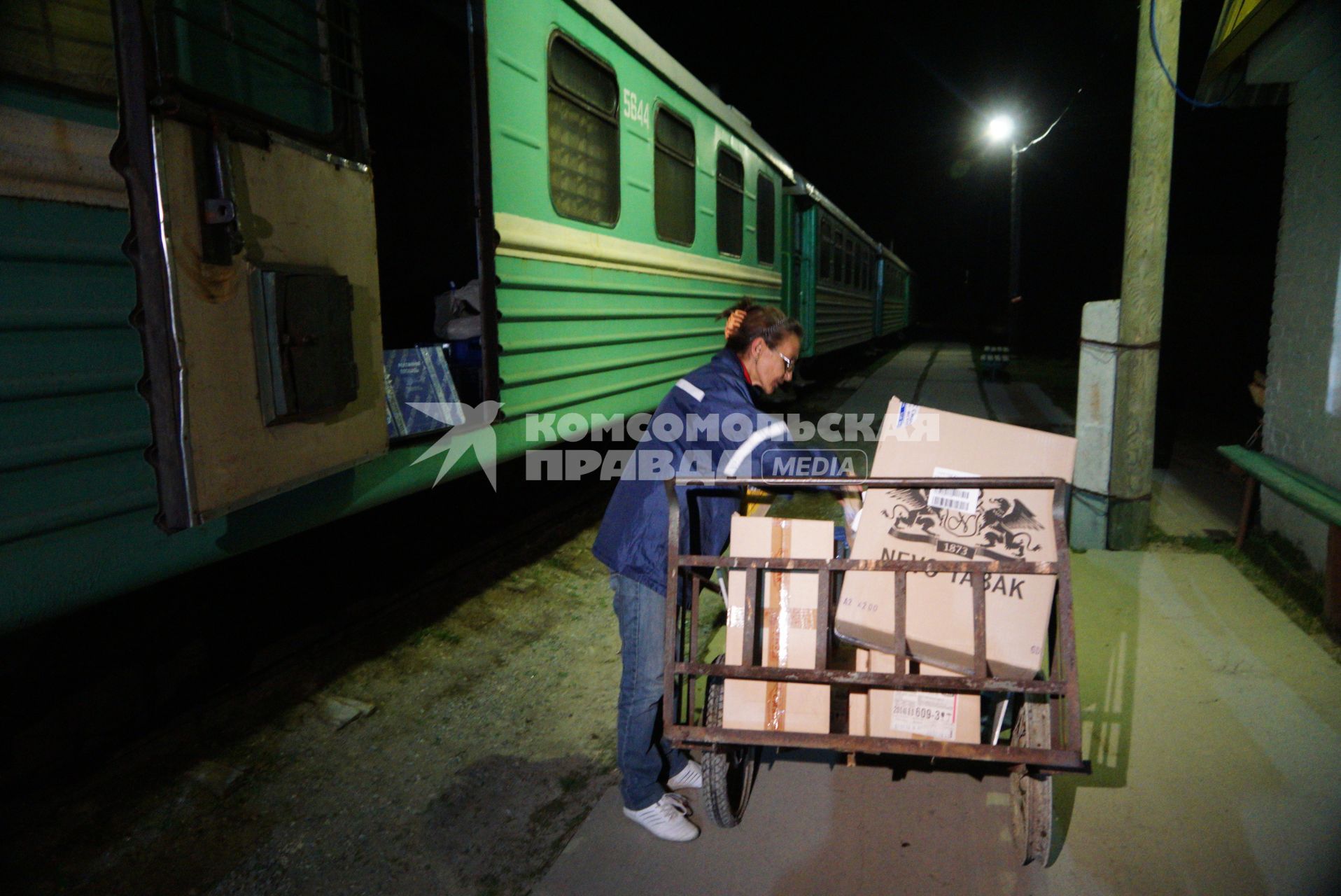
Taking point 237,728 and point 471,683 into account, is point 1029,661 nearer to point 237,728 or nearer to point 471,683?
point 471,683

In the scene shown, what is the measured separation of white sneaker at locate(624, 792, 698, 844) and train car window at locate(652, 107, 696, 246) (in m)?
4.34

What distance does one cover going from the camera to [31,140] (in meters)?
2.10

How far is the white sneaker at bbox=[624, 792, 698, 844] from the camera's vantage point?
8.23 feet

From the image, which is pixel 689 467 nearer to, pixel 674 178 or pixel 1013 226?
pixel 674 178

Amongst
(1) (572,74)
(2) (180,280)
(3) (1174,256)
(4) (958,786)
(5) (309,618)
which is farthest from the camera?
(3) (1174,256)

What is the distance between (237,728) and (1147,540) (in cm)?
514

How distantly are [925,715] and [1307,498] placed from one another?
3.07 metres

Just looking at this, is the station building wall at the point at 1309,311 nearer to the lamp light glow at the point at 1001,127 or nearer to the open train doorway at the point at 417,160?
the open train doorway at the point at 417,160

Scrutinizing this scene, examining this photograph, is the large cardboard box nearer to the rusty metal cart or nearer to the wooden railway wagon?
the rusty metal cart

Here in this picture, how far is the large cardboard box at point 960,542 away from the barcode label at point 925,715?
96 mm

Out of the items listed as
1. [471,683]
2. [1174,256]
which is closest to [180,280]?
[471,683]

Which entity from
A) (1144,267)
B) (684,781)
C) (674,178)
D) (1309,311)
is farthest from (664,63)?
(684,781)

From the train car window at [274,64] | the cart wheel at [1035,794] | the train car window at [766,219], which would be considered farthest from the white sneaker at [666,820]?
the train car window at [766,219]

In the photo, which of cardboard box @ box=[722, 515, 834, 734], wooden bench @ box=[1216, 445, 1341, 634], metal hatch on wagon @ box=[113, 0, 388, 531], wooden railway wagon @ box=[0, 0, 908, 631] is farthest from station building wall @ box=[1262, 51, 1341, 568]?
metal hatch on wagon @ box=[113, 0, 388, 531]
